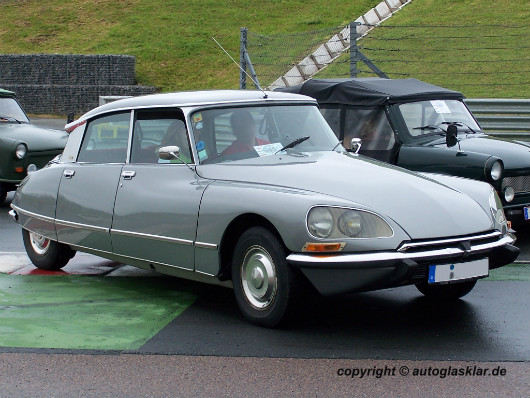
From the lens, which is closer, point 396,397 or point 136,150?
point 396,397

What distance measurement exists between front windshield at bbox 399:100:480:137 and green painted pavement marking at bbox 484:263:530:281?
84.1 inches

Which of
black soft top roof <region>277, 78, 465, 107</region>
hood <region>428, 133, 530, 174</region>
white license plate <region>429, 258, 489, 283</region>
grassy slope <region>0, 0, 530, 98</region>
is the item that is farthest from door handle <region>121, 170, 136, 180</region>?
grassy slope <region>0, 0, 530, 98</region>

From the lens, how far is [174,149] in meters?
6.40

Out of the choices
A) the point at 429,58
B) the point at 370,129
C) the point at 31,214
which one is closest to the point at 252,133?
the point at 31,214

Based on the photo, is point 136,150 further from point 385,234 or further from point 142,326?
point 385,234

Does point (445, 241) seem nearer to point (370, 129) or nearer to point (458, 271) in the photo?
point (458, 271)

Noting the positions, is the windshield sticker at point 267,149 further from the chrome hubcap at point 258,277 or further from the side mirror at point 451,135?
the side mirror at point 451,135

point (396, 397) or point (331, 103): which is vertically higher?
point (331, 103)

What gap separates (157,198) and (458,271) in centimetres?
231

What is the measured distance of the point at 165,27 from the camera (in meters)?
33.7

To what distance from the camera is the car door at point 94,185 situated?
22.8ft

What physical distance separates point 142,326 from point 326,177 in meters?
1.61

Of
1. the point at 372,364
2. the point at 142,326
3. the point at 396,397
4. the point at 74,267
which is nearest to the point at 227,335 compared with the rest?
the point at 142,326

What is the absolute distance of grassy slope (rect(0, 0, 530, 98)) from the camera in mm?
28109
